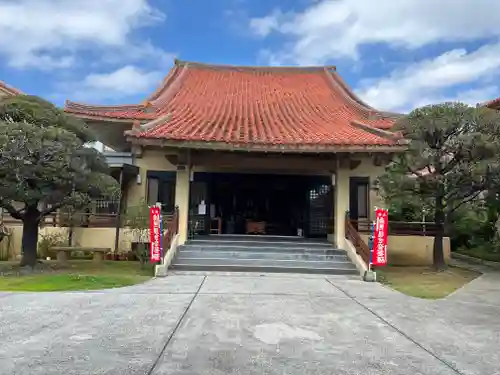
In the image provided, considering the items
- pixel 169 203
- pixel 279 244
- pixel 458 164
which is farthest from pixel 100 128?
pixel 458 164

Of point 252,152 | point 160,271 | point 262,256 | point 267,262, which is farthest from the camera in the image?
point 252,152

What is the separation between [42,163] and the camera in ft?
28.0

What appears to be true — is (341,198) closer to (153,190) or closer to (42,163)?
Result: (153,190)

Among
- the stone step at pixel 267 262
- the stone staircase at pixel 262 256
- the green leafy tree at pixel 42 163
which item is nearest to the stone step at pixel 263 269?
the stone staircase at pixel 262 256

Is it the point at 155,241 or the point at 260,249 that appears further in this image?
the point at 260,249

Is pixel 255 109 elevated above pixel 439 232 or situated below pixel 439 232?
above

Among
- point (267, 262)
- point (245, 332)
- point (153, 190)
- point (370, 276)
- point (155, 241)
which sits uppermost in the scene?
point (153, 190)

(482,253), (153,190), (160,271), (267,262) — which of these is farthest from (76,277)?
(482,253)

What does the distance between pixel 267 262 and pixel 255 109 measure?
20.1 feet

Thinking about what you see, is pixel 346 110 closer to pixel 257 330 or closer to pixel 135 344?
pixel 257 330

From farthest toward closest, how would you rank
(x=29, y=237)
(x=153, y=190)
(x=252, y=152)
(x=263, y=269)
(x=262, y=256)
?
(x=153, y=190), (x=252, y=152), (x=262, y=256), (x=263, y=269), (x=29, y=237)

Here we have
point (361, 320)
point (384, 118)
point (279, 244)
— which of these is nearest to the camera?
point (361, 320)

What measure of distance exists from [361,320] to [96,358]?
10.7ft

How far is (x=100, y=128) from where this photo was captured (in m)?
13.5
